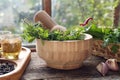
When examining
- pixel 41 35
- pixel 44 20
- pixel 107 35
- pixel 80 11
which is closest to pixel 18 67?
pixel 41 35

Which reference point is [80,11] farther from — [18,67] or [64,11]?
[18,67]

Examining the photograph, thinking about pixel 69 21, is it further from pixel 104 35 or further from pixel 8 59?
pixel 8 59

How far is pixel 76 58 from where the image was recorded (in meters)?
0.93

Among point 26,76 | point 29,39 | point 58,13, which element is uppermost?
point 58,13

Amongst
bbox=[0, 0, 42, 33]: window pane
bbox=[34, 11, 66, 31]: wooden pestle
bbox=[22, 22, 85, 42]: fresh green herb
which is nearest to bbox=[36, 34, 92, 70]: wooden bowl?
bbox=[22, 22, 85, 42]: fresh green herb

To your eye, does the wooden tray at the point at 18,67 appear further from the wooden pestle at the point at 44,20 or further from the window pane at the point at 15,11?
the window pane at the point at 15,11

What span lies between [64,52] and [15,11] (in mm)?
590

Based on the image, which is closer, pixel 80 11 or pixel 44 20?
pixel 44 20

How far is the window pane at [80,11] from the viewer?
4.69 ft

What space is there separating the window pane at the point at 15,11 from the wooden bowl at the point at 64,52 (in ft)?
1.55

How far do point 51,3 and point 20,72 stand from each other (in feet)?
2.09

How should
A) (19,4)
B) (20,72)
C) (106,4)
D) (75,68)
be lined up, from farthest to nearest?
(106,4) → (19,4) → (75,68) → (20,72)

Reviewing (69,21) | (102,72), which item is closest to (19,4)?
(69,21)

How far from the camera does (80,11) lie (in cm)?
147
